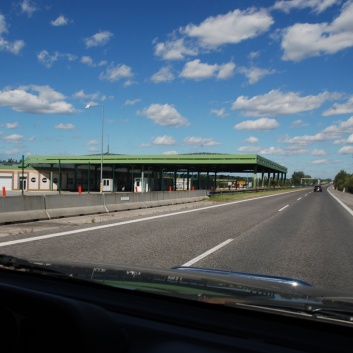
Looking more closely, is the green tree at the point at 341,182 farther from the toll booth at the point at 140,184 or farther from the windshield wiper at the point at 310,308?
the windshield wiper at the point at 310,308

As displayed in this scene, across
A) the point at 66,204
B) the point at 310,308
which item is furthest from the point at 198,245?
the point at 310,308

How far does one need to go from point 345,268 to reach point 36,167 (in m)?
64.9

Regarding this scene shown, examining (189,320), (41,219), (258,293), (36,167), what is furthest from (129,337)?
(36,167)

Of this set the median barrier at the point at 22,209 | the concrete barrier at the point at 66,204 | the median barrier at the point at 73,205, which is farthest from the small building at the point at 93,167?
the median barrier at the point at 22,209

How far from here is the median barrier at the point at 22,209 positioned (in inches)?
525

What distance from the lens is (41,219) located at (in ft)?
48.2

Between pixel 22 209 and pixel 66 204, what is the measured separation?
2471 millimetres

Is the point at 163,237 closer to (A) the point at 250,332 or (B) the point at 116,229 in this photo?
(B) the point at 116,229

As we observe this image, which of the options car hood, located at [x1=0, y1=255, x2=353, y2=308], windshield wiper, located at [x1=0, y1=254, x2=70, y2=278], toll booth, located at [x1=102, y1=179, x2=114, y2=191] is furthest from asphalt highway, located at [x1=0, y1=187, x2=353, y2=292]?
toll booth, located at [x1=102, y1=179, x2=114, y2=191]

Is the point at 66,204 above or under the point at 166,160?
under

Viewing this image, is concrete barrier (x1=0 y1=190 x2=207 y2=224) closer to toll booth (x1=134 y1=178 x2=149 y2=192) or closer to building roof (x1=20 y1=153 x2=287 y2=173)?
toll booth (x1=134 y1=178 x2=149 y2=192)

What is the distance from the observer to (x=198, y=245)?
34.4 feet

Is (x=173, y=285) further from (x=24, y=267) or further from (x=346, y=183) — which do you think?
(x=346, y=183)

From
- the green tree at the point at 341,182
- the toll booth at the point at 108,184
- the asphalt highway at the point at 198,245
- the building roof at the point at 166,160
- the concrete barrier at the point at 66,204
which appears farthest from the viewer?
the green tree at the point at 341,182
